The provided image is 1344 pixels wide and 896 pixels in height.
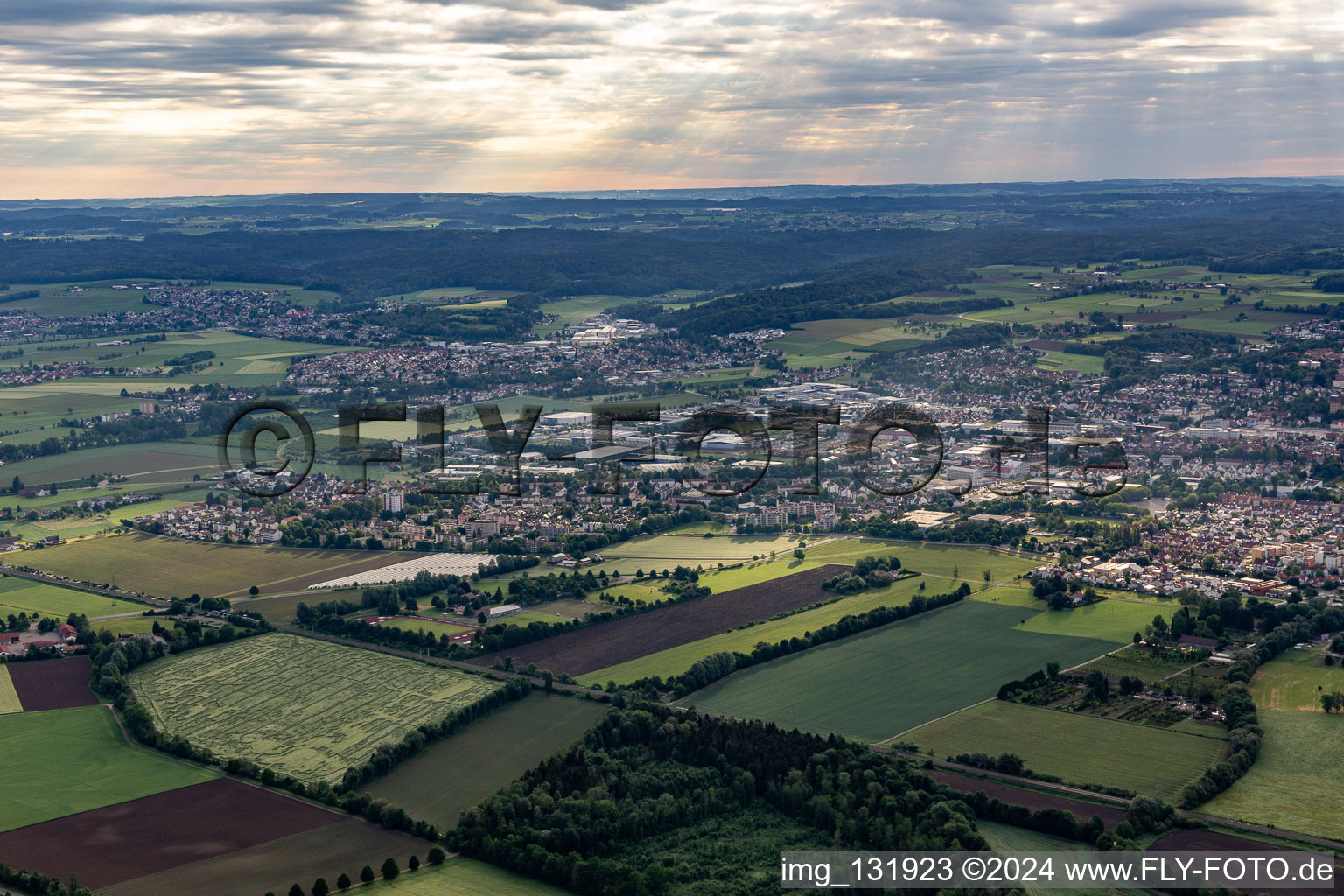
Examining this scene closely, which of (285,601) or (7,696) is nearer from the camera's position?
(7,696)

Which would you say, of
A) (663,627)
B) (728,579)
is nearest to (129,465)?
(728,579)

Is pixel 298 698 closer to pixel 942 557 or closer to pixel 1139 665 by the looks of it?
pixel 1139 665

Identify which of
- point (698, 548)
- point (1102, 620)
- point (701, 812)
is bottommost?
point (701, 812)

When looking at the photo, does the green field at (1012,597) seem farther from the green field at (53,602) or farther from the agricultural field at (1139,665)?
the green field at (53,602)

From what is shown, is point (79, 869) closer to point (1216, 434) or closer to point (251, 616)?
point (251, 616)

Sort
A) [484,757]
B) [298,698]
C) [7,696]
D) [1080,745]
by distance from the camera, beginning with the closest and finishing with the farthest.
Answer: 1. [1080,745]
2. [484,757]
3. [298,698]
4. [7,696]

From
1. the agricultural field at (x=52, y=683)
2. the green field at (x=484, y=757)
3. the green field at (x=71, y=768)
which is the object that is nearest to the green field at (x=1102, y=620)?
the green field at (x=484, y=757)

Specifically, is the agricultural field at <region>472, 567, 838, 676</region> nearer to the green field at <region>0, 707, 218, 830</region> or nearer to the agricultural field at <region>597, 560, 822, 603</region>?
the agricultural field at <region>597, 560, 822, 603</region>

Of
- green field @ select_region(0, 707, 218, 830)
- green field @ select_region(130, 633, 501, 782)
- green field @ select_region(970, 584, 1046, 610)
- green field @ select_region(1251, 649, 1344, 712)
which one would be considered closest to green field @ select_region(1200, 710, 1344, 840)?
green field @ select_region(1251, 649, 1344, 712)
